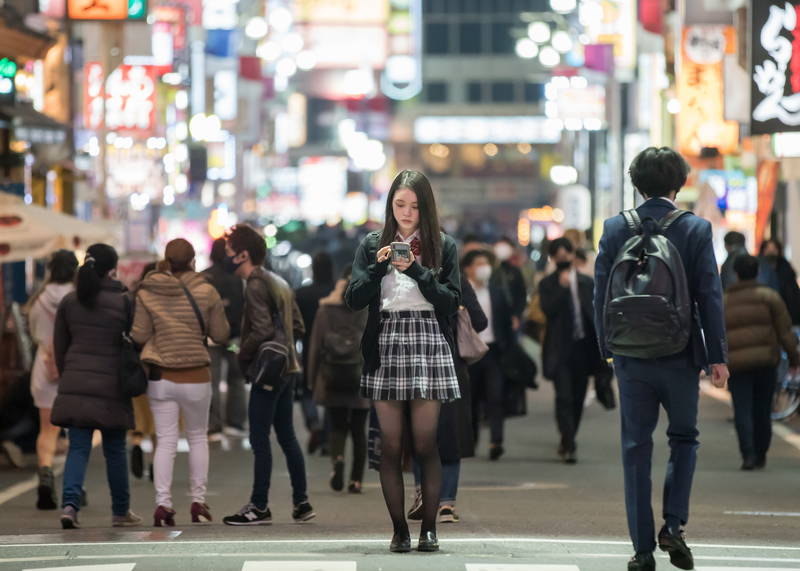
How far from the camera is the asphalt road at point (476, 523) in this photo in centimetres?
879

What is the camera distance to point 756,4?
1723cm

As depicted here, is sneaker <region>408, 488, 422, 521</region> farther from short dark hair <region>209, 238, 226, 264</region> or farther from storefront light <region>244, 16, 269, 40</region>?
storefront light <region>244, 16, 269, 40</region>

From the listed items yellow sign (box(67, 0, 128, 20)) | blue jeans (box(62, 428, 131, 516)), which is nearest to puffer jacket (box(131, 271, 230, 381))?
blue jeans (box(62, 428, 131, 516))

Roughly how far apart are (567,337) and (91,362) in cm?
594

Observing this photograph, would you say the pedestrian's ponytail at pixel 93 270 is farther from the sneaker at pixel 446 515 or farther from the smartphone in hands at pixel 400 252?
the smartphone in hands at pixel 400 252

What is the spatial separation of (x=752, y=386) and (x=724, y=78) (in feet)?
43.2

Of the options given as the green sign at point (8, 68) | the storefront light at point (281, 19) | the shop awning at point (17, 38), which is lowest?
the green sign at point (8, 68)

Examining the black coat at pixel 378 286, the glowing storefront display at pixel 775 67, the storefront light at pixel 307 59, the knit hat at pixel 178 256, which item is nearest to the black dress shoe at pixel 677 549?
the black coat at pixel 378 286

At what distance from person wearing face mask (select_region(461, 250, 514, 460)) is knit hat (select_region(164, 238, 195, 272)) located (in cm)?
475

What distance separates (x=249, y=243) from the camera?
36.9 feet

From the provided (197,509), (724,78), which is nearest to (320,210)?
(724,78)

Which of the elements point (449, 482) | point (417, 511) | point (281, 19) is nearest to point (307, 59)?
point (281, 19)

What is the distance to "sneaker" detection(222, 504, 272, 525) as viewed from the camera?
11109 millimetres

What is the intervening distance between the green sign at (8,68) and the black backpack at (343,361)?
25.0 feet
